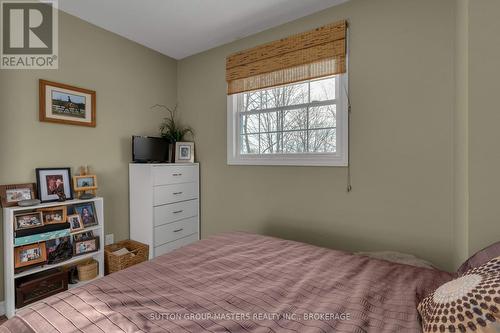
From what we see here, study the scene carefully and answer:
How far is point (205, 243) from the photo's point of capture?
173 centimetres

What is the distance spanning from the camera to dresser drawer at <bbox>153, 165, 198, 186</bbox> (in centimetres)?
262

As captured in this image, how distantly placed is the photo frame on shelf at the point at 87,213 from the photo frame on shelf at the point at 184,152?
3.37 feet

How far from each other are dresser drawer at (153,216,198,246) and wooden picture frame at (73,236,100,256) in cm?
54

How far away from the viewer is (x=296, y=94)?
8.17 ft

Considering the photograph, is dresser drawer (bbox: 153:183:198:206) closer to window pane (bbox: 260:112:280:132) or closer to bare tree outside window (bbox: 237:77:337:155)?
bare tree outside window (bbox: 237:77:337:155)

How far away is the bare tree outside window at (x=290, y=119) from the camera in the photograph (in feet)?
7.56

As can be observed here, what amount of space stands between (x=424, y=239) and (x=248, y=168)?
5.52 feet

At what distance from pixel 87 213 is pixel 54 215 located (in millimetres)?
280

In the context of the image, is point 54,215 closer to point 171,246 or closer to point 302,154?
point 171,246

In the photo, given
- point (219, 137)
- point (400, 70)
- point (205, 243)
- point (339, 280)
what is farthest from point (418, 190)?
point (219, 137)

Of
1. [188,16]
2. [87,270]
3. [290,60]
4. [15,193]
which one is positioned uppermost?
[188,16]

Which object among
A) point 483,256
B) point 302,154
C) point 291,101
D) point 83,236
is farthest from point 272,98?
point 83,236

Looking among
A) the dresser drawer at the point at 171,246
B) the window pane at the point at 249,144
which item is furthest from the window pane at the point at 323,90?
the dresser drawer at the point at 171,246

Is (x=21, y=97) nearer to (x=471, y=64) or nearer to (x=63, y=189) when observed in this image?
(x=63, y=189)
